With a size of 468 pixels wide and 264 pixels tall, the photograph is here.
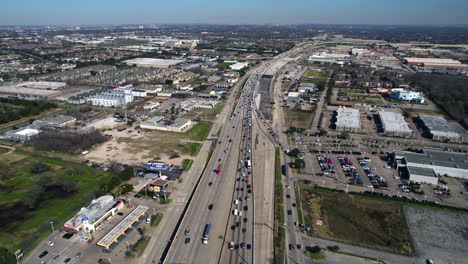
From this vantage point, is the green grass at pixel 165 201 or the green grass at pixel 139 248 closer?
the green grass at pixel 139 248

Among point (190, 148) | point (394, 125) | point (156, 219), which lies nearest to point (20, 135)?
point (190, 148)

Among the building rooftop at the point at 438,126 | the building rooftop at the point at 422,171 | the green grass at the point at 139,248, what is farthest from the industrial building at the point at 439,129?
the green grass at the point at 139,248

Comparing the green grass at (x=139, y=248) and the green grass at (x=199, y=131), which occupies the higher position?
the green grass at (x=199, y=131)

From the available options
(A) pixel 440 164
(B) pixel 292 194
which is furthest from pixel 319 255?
(A) pixel 440 164

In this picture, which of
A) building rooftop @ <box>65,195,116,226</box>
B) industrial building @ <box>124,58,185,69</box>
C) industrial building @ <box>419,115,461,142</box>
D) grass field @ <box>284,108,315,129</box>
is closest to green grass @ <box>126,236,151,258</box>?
building rooftop @ <box>65,195,116,226</box>

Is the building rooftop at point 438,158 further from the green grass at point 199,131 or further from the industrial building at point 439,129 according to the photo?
the green grass at point 199,131

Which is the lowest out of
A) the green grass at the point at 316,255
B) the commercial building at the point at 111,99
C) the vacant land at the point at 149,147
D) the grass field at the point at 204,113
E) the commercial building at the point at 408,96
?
the green grass at the point at 316,255
